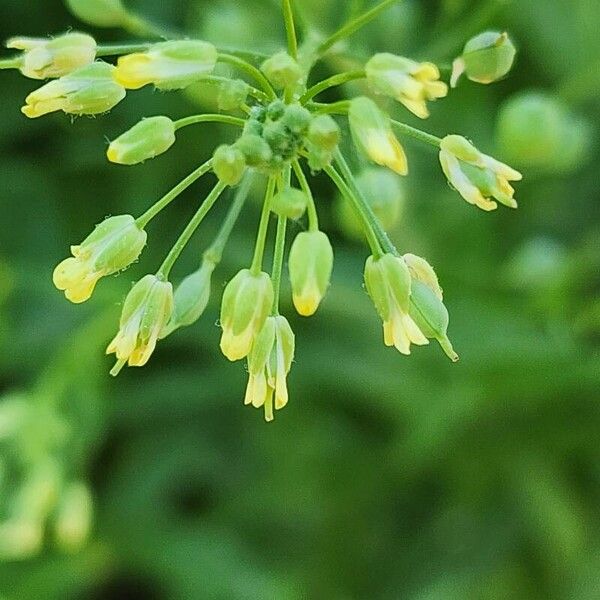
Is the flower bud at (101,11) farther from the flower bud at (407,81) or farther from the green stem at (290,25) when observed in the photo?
the flower bud at (407,81)

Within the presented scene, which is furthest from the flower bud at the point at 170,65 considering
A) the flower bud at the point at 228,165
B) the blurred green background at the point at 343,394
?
the blurred green background at the point at 343,394

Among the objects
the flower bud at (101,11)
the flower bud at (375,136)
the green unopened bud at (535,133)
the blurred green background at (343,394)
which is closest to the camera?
the flower bud at (375,136)

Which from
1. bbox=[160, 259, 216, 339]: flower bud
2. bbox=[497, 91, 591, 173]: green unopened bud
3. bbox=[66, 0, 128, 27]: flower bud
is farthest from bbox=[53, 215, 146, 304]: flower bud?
bbox=[497, 91, 591, 173]: green unopened bud

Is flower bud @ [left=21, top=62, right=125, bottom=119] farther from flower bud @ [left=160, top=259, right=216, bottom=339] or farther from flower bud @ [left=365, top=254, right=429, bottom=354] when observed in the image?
flower bud @ [left=365, top=254, right=429, bottom=354]

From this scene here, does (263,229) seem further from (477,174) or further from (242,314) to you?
(477,174)

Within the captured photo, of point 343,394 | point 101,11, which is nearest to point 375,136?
point 101,11
